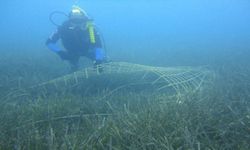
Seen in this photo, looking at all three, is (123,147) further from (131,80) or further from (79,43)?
(79,43)

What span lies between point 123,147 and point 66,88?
398cm

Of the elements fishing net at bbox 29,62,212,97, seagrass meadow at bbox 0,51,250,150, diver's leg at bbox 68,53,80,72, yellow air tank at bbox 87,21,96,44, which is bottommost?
seagrass meadow at bbox 0,51,250,150

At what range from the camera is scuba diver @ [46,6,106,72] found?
→ 9727 millimetres

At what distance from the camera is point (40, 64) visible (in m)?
12.7

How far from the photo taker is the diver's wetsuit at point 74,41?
32.3 feet

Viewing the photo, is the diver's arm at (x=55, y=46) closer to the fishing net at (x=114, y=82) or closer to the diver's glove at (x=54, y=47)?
the diver's glove at (x=54, y=47)

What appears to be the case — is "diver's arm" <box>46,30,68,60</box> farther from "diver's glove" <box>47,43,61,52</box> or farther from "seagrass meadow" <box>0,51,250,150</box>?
"seagrass meadow" <box>0,51,250,150</box>

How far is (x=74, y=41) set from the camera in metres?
10.0

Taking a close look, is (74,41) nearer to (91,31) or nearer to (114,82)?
(91,31)

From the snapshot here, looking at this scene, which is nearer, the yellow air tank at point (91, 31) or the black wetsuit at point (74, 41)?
the yellow air tank at point (91, 31)

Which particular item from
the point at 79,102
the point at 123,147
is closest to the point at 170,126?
the point at 123,147

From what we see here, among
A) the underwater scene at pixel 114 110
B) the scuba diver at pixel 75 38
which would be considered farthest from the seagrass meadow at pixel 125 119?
the scuba diver at pixel 75 38

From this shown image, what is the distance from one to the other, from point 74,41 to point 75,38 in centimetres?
14

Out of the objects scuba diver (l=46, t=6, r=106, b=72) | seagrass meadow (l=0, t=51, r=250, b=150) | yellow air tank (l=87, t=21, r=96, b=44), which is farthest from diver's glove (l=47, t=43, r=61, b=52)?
seagrass meadow (l=0, t=51, r=250, b=150)
